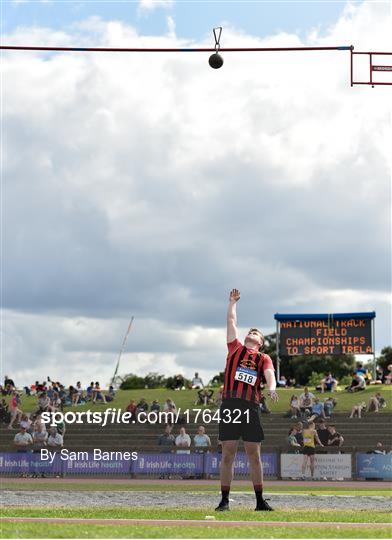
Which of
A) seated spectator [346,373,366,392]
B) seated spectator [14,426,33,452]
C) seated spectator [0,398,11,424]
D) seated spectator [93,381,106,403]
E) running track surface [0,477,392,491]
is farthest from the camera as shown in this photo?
seated spectator [93,381,106,403]

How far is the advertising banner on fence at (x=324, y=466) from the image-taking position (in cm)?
3105

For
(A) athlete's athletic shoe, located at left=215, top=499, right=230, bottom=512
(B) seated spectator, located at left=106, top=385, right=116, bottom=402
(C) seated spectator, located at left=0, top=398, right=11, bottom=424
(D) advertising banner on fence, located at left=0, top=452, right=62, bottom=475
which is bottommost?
(A) athlete's athletic shoe, located at left=215, top=499, right=230, bottom=512

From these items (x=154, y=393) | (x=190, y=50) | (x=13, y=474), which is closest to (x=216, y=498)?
(x=190, y=50)

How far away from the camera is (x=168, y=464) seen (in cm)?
3145

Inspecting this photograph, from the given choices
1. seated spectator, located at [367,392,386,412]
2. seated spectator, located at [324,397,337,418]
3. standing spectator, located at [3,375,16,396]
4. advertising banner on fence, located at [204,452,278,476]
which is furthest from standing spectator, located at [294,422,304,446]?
standing spectator, located at [3,375,16,396]

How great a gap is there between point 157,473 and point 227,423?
19422 millimetres

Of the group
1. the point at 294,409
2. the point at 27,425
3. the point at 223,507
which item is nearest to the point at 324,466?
the point at 294,409

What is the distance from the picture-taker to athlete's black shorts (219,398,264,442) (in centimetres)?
1252

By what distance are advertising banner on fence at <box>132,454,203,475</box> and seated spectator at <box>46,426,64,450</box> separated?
273 cm

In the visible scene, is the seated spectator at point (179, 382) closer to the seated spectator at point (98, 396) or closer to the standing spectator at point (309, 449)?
the seated spectator at point (98, 396)

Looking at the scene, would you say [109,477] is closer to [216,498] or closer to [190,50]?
[216,498]

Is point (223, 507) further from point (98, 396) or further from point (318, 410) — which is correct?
point (98, 396)

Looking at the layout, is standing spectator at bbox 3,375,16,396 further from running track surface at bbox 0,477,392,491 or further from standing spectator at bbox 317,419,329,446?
standing spectator at bbox 317,419,329,446

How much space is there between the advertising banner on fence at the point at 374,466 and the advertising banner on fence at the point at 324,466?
377mm
